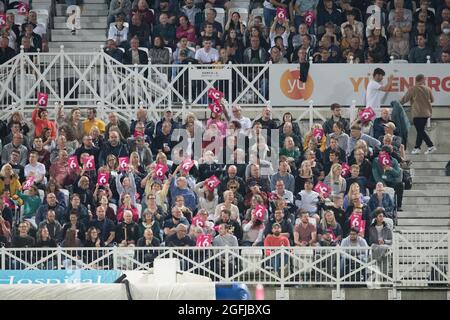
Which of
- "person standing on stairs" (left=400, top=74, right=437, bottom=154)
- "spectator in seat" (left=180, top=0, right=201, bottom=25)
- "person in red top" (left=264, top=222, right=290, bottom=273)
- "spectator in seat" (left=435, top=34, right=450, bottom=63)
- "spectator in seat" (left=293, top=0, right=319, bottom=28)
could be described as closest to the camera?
"person in red top" (left=264, top=222, right=290, bottom=273)

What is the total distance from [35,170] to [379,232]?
6667 millimetres

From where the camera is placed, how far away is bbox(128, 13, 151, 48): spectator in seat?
145ft

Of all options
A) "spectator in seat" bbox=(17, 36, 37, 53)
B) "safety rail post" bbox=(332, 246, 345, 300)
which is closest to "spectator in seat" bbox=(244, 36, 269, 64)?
"spectator in seat" bbox=(17, 36, 37, 53)

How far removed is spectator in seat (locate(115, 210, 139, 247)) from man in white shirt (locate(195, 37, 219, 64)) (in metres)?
6.08

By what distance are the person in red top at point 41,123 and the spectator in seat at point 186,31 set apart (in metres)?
3.94

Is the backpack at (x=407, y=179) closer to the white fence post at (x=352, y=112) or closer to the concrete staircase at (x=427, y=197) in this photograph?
the concrete staircase at (x=427, y=197)

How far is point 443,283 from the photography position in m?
37.5

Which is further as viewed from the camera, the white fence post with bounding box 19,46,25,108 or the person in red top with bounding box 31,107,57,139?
the white fence post with bounding box 19,46,25,108

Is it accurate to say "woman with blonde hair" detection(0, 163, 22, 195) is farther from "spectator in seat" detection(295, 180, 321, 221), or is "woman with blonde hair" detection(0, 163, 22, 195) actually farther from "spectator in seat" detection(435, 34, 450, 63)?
"spectator in seat" detection(435, 34, 450, 63)

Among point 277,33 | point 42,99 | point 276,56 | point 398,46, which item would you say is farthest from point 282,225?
point 398,46

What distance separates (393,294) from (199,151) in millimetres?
5310

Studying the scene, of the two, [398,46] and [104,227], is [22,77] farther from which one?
[398,46]

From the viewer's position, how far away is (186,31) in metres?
44.1

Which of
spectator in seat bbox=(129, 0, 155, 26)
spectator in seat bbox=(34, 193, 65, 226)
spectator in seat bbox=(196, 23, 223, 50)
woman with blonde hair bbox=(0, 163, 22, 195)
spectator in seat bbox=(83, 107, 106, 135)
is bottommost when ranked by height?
spectator in seat bbox=(34, 193, 65, 226)
